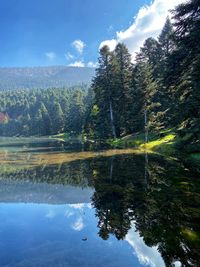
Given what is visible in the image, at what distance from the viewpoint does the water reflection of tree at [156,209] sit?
31.5 ft

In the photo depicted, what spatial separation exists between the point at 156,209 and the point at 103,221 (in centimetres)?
237

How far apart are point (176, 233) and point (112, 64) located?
55.4 metres

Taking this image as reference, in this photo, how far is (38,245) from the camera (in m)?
10.3

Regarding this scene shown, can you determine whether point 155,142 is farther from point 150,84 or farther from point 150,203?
→ point 150,203

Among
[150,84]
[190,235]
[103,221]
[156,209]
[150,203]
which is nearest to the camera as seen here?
[190,235]

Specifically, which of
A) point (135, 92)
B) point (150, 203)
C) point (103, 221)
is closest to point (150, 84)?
point (135, 92)

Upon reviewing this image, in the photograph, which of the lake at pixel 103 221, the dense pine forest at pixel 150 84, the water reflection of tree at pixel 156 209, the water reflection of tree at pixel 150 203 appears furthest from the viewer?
the dense pine forest at pixel 150 84

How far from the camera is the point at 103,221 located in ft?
41.0

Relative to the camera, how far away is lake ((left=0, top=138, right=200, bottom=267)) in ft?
30.0

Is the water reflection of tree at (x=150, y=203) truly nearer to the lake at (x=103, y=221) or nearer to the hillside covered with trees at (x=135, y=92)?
the lake at (x=103, y=221)

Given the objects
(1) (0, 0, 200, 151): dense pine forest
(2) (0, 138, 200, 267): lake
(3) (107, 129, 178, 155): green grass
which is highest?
(1) (0, 0, 200, 151): dense pine forest

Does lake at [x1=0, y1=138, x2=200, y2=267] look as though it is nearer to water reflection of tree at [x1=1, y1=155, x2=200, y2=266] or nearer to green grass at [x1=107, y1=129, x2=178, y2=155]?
water reflection of tree at [x1=1, y1=155, x2=200, y2=266]

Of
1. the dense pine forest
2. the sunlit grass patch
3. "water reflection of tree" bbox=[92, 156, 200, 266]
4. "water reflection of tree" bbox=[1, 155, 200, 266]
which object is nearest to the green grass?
the dense pine forest

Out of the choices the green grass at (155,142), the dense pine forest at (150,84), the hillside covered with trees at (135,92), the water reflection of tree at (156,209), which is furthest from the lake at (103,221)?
the green grass at (155,142)
